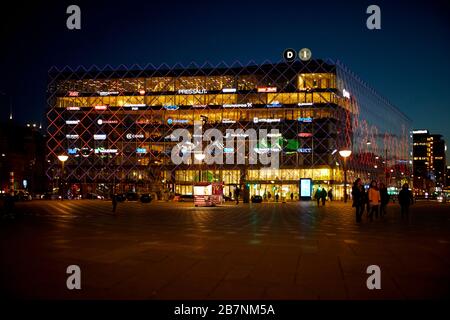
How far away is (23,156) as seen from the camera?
123938mm

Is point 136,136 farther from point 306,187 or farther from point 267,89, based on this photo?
point 306,187

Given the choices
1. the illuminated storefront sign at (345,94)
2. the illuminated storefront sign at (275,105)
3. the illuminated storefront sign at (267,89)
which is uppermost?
the illuminated storefront sign at (267,89)

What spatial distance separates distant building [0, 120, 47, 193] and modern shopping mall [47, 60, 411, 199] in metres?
20.1

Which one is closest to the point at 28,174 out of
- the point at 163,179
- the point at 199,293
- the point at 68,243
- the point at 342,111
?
the point at 163,179

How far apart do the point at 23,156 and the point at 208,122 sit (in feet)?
170

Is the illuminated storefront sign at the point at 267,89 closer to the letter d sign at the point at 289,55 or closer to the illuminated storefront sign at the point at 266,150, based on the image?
the letter d sign at the point at 289,55

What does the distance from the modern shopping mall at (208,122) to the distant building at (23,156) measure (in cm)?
2010

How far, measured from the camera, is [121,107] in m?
98.9

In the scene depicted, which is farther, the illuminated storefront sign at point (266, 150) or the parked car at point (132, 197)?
the illuminated storefront sign at point (266, 150)

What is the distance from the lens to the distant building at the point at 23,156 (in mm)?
115287

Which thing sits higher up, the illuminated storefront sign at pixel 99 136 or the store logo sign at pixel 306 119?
the store logo sign at pixel 306 119

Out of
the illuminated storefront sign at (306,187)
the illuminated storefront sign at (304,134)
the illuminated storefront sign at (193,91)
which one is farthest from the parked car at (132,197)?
the illuminated storefront sign at (304,134)

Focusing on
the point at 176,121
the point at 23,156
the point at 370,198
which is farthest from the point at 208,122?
the point at 370,198
